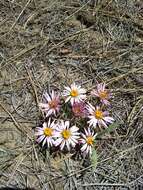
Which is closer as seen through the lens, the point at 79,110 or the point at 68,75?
the point at 79,110

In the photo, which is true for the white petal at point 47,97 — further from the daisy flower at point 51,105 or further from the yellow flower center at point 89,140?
the yellow flower center at point 89,140

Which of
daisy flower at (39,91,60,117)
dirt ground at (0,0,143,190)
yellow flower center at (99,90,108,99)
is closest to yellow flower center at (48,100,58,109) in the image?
daisy flower at (39,91,60,117)

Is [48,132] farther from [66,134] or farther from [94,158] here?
[94,158]

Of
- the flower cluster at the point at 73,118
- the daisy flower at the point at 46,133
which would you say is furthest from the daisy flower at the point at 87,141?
the daisy flower at the point at 46,133

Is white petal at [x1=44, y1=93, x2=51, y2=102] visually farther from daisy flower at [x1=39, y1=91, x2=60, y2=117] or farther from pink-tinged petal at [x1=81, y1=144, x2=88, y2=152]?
pink-tinged petal at [x1=81, y1=144, x2=88, y2=152]

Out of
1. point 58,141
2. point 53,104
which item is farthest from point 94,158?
point 53,104

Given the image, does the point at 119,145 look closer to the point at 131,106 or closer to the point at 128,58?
the point at 131,106
